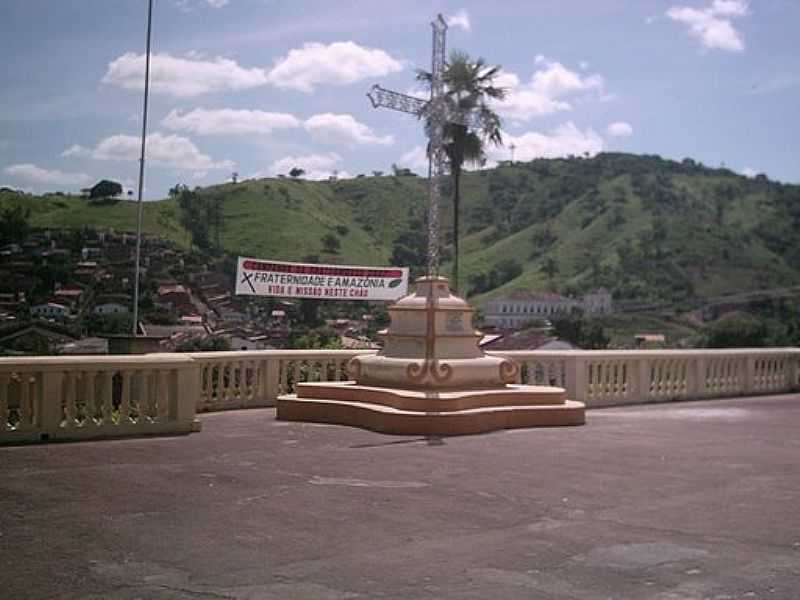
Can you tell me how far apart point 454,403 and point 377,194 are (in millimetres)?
61918

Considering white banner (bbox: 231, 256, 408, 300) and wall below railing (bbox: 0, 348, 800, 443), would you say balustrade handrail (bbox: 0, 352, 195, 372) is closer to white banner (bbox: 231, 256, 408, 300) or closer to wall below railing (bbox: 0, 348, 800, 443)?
wall below railing (bbox: 0, 348, 800, 443)

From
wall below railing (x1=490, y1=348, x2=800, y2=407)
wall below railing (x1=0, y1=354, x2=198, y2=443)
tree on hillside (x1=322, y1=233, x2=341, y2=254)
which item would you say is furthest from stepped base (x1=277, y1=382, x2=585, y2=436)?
tree on hillside (x1=322, y1=233, x2=341, y2=254)

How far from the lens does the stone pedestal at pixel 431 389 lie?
39.1 ft

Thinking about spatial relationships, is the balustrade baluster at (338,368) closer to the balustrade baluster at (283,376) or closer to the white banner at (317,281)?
the balustrade baluster at (283,376)

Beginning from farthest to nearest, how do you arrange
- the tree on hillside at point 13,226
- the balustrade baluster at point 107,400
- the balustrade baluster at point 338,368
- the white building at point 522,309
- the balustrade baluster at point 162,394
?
the white building at point 522,309, the tree on hillside at point 13,226, the balustrade baluster at point 338,368, the balustrade baluster at point 162,394, the balustrade baluster at point 107,400

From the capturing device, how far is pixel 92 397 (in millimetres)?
10961

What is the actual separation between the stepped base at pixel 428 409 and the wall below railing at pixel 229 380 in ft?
5.18

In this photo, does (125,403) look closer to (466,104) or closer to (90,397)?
(90,397)

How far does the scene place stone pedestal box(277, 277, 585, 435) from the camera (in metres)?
11.9

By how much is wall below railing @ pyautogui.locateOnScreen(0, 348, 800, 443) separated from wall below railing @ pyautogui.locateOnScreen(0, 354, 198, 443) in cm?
1

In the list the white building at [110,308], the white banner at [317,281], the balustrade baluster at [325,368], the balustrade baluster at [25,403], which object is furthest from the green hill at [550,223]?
the balustrade baluster at [25,403]

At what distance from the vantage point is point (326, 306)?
22125 millimetres

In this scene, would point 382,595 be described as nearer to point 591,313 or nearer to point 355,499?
point 355,499

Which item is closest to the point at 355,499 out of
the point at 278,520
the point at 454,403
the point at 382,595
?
the point at 278,520
